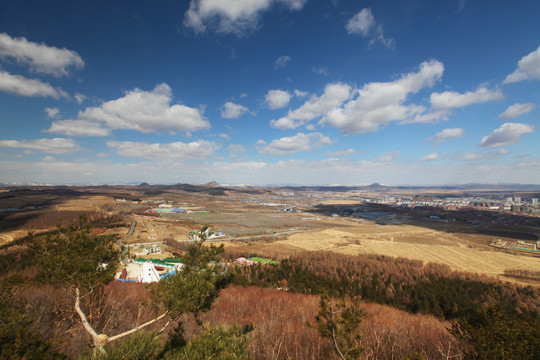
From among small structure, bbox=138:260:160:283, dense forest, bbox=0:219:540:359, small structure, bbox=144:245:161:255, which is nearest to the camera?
dense forest, bbox=0:219:540:359

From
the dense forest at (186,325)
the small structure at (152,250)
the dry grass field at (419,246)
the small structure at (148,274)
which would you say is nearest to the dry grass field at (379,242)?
the dry grass field at (419,246)

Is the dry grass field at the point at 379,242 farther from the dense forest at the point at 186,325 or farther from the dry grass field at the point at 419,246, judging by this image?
the dense forest at the point at 186,325

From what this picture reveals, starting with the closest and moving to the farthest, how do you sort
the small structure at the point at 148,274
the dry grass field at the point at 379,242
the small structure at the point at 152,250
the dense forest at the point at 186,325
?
the dense forest at the point at 186,325, the small structure at the point at 148,274, the small structure at the point at 152,250, the dry grass field at the point at 379,242

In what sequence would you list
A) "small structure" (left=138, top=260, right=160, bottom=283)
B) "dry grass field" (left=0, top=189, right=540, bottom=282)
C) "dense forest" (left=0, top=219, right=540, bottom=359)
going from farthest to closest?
"dry grass field" (left=0, top=189, right=540, bottom=282), "small structure" (left=138, top=260, right=160, bottom=283), "dense forest" (left=0, top=219, right=540, bottom=359)

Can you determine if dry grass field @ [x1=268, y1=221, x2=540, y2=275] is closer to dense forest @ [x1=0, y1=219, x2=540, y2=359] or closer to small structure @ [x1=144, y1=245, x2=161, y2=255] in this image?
small structure @ [x1=144, y1=245, x2=161, y2=255]

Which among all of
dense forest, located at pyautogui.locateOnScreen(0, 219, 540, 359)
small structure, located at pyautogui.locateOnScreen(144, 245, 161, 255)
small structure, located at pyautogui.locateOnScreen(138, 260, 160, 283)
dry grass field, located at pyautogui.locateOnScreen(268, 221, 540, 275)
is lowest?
dry grass field, located at pyautogui.locateOnScreen(268, 221, 540, 275)

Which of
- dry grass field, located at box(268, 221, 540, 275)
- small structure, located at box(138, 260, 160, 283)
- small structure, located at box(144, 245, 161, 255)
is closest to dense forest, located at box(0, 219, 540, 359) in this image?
small structure, located at box(138, 260, 160, 283)

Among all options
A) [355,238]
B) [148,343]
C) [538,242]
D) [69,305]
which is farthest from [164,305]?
[538,242]

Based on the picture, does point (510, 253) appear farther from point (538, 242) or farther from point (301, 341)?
point (301, 341)

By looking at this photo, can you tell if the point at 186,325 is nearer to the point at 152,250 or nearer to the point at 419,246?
the point at 152,250

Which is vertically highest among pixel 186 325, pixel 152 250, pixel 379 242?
pixel 186 325

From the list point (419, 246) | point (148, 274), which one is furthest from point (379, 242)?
point (148, 274)
